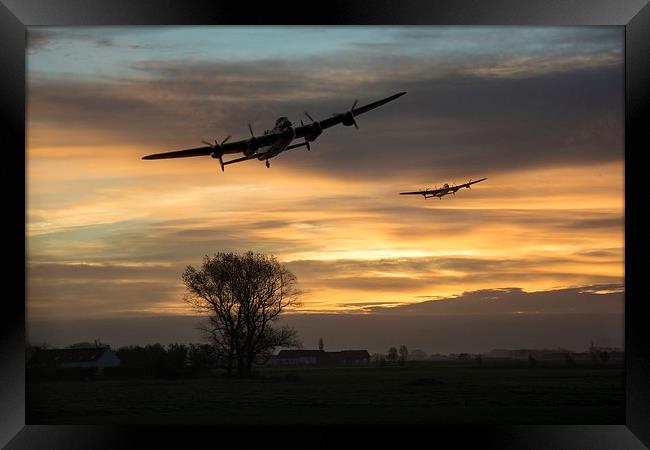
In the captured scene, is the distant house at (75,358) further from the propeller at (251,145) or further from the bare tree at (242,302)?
the propeller at (251,145)

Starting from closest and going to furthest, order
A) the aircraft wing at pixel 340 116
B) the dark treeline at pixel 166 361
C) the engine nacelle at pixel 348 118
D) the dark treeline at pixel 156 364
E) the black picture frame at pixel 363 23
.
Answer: the black picture frame at pixel 363 23 → the aircraft wing at pixel 340 116 → the dark treeline at pixel 156 364 → the engine nacelle at pixel 348 118 → the dark treeline at pixel 166 361

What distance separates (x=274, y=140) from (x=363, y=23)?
419cm

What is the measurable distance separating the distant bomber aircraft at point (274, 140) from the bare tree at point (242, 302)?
2.22m

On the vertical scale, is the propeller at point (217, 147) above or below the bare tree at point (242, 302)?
above

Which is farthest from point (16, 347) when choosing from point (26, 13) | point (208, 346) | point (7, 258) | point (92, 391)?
point (208, 346)

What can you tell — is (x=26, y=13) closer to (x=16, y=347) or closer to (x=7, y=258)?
(x=7, y=258)

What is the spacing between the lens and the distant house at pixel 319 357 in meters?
20.4

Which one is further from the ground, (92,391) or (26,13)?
(26,13)

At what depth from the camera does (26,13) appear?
1573cm

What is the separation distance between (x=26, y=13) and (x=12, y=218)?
3.17 meters

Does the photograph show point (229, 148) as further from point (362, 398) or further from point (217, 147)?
point (362, 398)

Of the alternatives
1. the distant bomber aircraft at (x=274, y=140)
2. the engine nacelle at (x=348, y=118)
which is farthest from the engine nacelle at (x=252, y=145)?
the engine nacelle at (x=348, y=118)

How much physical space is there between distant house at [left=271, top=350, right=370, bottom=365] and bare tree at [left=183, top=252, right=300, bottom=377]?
265 millimetres

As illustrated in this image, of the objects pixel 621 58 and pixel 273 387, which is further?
pixel 273 387
